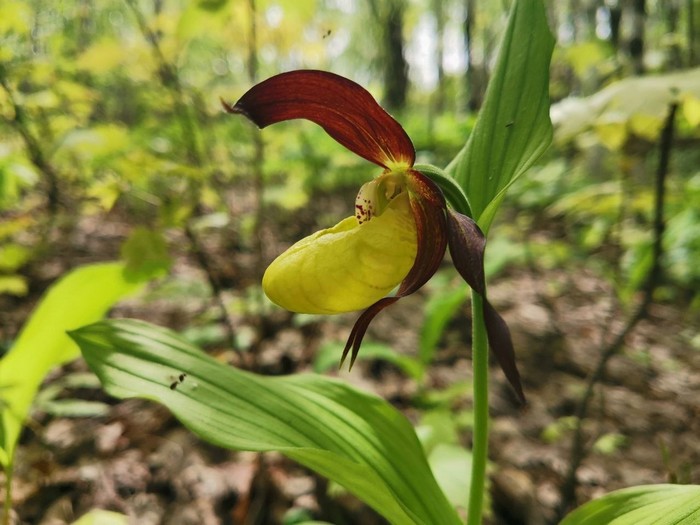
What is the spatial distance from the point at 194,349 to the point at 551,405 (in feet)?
5.37

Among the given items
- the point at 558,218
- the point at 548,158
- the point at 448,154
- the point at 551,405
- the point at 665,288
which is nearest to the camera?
the point at 551,405

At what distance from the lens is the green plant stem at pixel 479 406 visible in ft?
2.95

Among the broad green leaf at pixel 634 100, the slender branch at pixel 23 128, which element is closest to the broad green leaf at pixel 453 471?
the broad green leaf at pixel 634 100

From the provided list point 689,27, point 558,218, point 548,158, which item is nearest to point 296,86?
point 689,27

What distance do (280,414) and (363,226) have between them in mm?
391

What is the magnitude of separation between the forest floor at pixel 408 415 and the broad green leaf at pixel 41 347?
0.47 metres

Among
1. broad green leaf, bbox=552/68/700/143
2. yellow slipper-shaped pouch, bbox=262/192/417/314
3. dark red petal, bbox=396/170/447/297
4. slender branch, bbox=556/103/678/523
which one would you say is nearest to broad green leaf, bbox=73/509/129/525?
yellow slipper-shaped pouch, bbox=262/192/417/314

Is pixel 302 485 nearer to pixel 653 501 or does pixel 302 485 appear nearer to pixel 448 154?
pixel 653 501

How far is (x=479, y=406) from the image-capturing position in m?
0.91

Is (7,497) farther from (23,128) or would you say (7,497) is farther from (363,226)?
(23,128)

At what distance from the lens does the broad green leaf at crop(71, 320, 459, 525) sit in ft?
2.57

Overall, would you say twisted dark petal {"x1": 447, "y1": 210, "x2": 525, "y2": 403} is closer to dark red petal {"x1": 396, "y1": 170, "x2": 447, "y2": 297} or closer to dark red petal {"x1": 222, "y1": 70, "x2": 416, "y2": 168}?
dark red petal {"x1": 396, "y1": 170, "x2": 447, "y2": 297}

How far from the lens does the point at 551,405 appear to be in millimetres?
1987

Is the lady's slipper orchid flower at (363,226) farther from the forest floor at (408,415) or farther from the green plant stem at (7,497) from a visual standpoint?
the green plant stem at (7,497)
